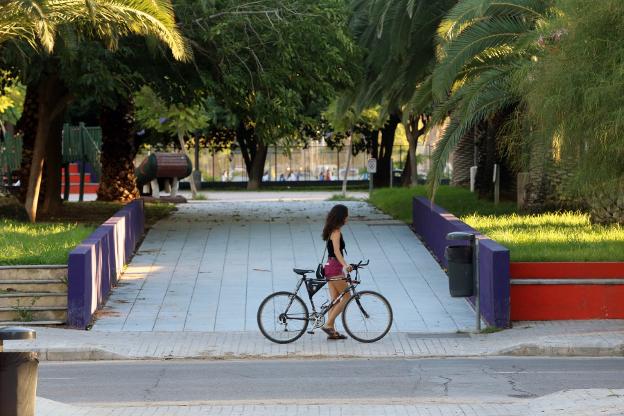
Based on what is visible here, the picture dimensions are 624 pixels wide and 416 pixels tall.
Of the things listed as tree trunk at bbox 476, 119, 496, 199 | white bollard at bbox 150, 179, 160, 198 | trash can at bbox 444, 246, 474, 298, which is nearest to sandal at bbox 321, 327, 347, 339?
trash can at bbox 444, 246, 474, 298

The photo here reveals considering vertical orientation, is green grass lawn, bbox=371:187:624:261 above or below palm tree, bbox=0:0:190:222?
below

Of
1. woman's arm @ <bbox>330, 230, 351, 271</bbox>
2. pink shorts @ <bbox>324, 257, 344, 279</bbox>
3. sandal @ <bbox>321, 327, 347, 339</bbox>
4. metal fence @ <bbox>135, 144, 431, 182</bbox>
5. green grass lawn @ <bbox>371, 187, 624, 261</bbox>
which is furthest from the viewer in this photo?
metal fence @ <bbox>135, 144, 431, 182</bbox>

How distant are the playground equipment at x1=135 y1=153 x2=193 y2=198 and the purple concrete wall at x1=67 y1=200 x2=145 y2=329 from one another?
16312mm

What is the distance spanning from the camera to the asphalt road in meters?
10.8

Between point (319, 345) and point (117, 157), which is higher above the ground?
point (117, 157)

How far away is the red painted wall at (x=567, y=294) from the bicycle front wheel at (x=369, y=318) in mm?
2012

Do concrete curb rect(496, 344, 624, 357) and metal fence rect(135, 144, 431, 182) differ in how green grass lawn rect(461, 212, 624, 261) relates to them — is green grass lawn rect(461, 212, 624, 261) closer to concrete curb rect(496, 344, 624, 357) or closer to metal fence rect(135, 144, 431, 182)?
concrete curb rect(496, 344, 624, 357)

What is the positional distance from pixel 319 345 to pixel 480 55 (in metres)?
9.35

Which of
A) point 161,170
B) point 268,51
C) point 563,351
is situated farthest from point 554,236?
point 161,170

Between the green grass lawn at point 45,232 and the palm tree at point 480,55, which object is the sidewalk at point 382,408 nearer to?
the green grass lawn at point 45,232

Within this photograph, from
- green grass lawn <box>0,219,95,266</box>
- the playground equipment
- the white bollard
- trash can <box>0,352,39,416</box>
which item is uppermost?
the playground equipment

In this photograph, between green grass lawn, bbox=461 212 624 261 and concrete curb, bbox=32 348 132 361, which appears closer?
concrete curb, bbox=32 348 132 361

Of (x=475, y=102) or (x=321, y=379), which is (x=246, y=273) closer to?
(x=475, y=102)

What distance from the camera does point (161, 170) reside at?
122ft
